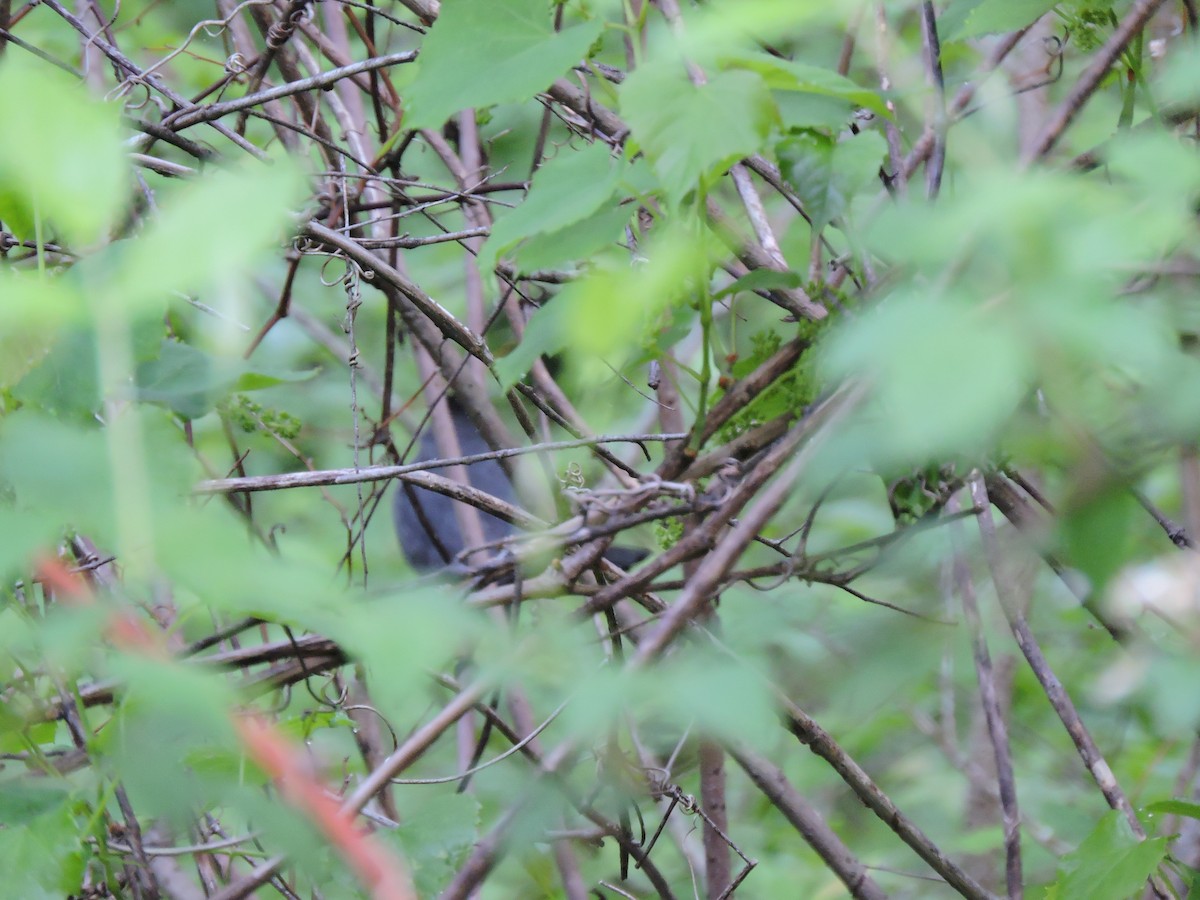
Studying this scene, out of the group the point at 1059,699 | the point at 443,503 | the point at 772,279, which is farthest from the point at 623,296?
the point at 443,503

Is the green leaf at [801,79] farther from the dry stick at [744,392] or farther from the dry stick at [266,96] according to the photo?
the dry stick at [266,96]

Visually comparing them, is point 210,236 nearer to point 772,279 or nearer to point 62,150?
point 62,150

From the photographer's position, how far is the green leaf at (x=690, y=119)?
472 mm

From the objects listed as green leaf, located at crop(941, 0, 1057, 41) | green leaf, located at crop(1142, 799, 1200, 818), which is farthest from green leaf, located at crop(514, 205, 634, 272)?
green leaf, located at crop(1142, 799, 1200, 818)

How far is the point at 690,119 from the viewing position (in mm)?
478

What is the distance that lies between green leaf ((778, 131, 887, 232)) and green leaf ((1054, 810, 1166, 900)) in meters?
0.49

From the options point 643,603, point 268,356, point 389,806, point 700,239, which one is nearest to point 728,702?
point 700,239

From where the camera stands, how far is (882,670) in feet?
1.82

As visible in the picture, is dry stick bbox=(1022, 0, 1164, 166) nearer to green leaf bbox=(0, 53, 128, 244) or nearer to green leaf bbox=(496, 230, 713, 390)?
green leaf bbox=(496, 230, 713, 390)

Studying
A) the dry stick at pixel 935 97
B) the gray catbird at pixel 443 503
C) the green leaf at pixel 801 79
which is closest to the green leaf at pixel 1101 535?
the green leaf at pixel 801 79

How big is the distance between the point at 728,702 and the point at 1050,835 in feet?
6.31

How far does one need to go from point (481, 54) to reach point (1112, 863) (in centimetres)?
69

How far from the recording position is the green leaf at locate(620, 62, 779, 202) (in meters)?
0.47

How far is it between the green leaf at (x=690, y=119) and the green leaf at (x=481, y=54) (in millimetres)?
111
